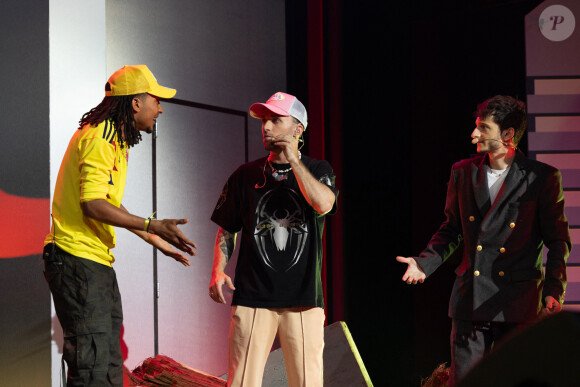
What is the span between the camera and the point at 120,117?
3.03 m

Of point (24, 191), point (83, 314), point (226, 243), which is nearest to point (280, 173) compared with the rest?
point (226, 243)

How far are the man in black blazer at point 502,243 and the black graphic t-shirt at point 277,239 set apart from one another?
540 millimetres

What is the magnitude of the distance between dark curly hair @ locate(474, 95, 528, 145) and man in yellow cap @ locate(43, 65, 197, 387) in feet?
5.75

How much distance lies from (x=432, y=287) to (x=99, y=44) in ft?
10.0

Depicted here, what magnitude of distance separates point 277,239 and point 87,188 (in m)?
0.89

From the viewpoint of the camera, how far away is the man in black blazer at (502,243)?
10.5 feet

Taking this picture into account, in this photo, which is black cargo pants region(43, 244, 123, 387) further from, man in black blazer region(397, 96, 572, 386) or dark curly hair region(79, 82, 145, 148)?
man in black blazer region(397, 96, 572, 386)

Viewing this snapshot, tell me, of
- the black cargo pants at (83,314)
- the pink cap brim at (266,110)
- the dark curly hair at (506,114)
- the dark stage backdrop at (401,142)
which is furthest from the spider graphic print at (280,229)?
the dark stage backdrop at (401,142)

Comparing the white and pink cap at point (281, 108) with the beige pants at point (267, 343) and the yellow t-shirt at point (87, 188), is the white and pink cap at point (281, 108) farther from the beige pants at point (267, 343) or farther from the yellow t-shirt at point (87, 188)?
the beige pants at point (267, 343)

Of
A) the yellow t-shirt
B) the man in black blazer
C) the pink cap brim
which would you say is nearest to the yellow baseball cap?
the yellow t-shirt

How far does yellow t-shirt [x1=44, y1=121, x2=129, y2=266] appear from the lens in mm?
2793

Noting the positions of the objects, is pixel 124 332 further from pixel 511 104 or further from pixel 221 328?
pixel 511 104

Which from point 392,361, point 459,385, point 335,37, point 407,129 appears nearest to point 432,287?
point 392,361

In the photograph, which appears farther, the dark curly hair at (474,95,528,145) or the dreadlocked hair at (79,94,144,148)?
the dark curly hair at (474,95,528,145)
